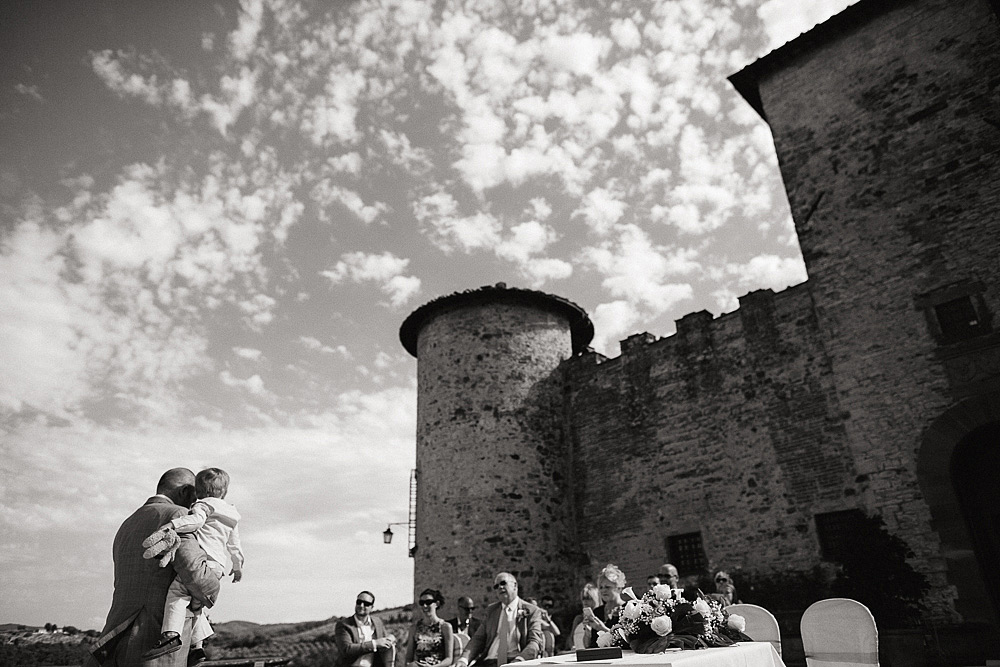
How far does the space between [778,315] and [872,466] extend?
11.1 feet

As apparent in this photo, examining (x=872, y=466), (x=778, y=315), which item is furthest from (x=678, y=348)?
(x=872, y=466)

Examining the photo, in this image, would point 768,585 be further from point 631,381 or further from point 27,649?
point 27,649

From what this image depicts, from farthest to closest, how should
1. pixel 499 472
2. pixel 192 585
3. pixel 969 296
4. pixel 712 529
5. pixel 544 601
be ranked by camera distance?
1. pixel 499 472
2. pixel 544 601
3. pixel 712 529
4. pixel 969 296
5. pixel 192 585

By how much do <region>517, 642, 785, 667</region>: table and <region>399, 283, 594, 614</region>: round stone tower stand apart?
9661 millimetres

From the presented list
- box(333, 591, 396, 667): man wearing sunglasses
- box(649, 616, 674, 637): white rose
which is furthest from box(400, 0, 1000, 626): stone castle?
box(333, 591, 396, 667): man wearing sunglasses

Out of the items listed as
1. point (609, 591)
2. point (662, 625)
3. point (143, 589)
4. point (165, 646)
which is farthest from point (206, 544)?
point (609, 591)

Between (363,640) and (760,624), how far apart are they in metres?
3.37

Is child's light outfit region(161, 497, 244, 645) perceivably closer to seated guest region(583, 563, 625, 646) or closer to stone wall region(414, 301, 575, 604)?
seated guest region(583, 563, 625, 646)

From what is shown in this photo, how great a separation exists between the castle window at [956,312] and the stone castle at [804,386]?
3 centimetres

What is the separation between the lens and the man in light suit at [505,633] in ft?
16.1

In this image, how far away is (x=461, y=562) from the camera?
41.7ft

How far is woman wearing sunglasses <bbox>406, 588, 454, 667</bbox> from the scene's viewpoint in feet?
17.7

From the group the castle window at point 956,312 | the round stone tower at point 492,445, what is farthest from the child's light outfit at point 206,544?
the round stone tower at point 492,445

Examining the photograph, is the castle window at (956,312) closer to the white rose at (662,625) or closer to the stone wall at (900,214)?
the stone wall at (900,214)
